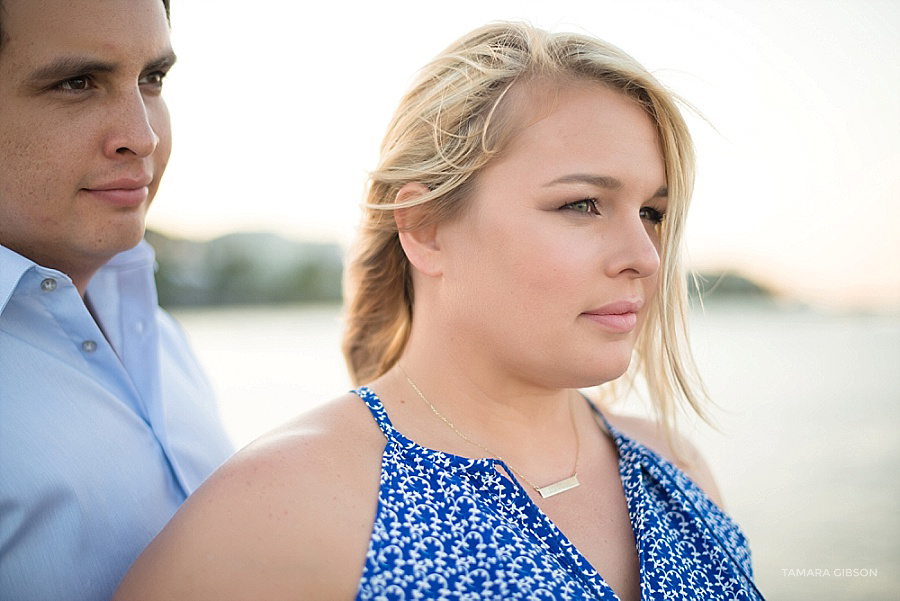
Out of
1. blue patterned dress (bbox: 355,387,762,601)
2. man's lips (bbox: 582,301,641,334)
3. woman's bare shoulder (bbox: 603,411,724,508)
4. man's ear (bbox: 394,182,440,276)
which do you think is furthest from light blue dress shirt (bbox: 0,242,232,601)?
woman's bare shoulder (bbox: 603,411,724,508)

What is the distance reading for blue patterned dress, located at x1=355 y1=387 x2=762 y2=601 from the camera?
1.53 metres

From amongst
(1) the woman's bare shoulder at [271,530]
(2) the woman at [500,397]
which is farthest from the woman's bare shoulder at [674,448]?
(1) the woman's bare shoulder at [271,530]

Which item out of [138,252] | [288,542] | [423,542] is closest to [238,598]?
[288,542]

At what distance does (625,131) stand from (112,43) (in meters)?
1.21

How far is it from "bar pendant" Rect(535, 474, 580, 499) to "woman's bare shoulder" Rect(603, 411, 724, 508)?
0.42 m

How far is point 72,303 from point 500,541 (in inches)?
43.8

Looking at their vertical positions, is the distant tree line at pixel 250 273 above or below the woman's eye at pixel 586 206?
above

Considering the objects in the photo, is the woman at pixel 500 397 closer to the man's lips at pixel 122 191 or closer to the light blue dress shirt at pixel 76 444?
the light blue dress shirt at pixel 76 444

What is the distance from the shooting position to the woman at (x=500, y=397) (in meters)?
1.53

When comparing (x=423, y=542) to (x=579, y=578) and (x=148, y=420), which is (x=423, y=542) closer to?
(x=579, y=578)

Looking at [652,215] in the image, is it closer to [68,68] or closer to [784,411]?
[68,68]

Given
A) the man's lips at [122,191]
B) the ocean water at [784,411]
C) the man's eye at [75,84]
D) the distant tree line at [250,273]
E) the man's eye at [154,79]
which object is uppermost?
the distant tree line at [250,273]

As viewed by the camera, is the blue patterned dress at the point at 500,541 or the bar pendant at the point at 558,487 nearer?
the blue patterned dress at the point at 500,541

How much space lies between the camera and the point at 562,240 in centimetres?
Answer: 172
